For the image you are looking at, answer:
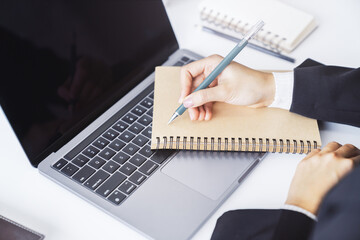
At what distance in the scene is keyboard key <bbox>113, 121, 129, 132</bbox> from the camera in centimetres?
80

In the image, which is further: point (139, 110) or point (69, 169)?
point (139, 110)

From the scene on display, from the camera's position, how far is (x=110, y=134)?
2.60 feet

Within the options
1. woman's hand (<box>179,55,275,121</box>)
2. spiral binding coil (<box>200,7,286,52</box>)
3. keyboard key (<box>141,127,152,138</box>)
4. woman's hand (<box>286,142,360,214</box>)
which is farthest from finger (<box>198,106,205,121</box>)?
spiral binding coil (<box>200,7,286,52</box>)

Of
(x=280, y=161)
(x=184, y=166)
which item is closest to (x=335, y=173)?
(x=280, y=161)

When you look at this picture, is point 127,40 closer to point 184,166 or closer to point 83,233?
point 184,166

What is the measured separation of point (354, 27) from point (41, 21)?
819mm

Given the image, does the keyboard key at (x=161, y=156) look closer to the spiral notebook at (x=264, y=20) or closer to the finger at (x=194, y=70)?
the finger at (x=194, y=70)

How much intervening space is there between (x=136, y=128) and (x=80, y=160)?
0.13 metres

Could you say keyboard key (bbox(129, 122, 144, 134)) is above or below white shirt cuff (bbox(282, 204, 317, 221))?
above

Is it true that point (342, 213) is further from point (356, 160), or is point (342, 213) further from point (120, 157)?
point (120, 157)

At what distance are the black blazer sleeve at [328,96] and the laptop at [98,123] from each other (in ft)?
0.52

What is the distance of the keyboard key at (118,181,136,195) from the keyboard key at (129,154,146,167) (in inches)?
1.8

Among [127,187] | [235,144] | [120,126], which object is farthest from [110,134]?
[235,144]

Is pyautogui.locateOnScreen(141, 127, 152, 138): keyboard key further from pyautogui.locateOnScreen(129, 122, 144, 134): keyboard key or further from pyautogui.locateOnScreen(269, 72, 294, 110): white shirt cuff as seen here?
pyautogui.locateOnScreen(269, 72, 294, 110): white shirt cuff
